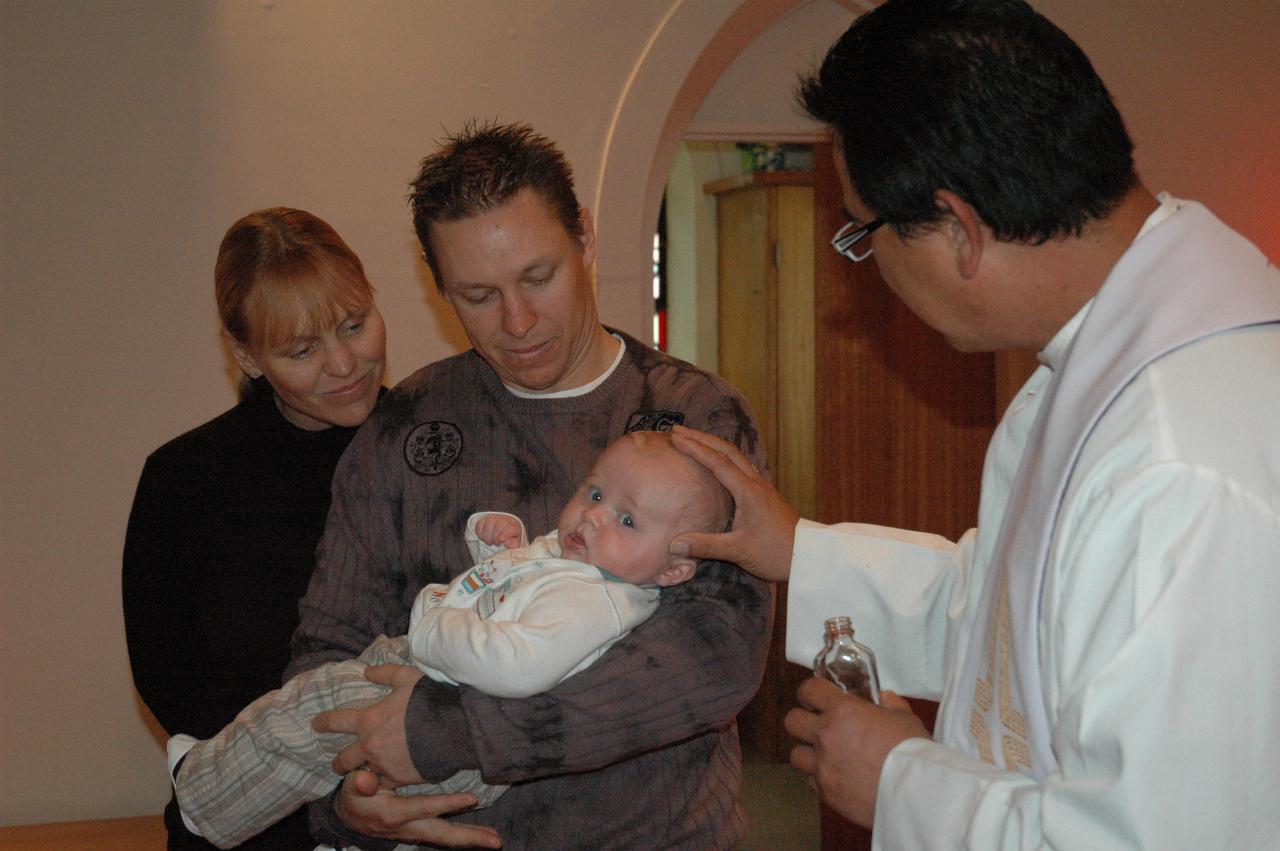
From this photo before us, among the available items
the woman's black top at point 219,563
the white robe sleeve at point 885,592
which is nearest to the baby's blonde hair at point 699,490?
the white robe sleeve at point 885,592

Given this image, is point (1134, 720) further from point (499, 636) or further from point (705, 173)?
point (705, 173)

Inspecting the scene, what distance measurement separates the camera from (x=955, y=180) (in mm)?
1396

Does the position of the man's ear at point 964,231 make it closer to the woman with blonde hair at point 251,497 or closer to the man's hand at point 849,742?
the man's hand at point 849,742

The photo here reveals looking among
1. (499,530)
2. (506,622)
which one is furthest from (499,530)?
(506,622)

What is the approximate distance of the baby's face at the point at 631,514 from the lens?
6.59ft

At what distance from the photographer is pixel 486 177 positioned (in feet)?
7.20

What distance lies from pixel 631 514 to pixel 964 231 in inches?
31.2

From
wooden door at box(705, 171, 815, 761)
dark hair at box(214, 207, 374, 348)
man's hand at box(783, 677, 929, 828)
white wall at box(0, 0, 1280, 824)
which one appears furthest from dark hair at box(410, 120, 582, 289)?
wooden door at box(705, 171, 815, 761)

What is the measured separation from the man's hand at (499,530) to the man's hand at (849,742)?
0.64 m

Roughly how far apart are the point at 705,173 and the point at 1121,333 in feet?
20.6

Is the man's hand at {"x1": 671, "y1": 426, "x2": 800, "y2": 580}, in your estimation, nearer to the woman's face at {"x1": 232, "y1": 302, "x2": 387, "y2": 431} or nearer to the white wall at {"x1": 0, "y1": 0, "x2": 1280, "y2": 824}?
the woman's face at {"x1": 232, "y1": 302, "x2": 387, "y2": 431}

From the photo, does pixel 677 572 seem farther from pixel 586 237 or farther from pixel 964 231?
pixel 964 231

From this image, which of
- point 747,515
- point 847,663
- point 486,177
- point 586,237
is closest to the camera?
point 847,663

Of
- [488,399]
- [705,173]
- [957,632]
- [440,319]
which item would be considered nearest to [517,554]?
[488,399]
